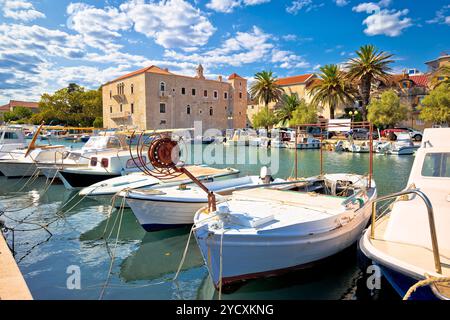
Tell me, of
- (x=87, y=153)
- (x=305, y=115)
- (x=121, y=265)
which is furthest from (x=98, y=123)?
(x=121, y=265)

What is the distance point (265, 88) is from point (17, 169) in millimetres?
49371

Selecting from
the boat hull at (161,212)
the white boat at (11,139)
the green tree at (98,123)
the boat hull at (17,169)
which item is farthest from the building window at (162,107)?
the boat hull at (161,212)

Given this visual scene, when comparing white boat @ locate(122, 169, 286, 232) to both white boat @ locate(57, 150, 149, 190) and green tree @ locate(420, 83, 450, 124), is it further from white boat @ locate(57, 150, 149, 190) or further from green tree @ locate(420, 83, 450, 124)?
green tree @ locate(420, 83, 450, 124)

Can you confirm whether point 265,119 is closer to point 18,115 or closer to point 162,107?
point 162,107

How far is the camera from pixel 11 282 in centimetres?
528

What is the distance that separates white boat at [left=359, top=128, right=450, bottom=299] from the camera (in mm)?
4785

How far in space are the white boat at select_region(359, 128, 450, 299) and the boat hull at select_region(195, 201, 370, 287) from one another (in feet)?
3.52

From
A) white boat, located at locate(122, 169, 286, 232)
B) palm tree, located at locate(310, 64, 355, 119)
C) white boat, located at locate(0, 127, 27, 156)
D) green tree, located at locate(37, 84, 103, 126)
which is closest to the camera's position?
white boat, located at locate(122, 169, 286, 232)

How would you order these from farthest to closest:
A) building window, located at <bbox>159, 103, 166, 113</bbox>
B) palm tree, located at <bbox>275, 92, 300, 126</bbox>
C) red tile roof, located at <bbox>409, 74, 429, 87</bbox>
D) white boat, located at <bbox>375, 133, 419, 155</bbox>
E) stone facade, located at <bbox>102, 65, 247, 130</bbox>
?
building window, located at <bbox>159, 103, 166, 113</bbox>, stone facade, located at <bbox>102, 65, 247, 130</bbox>, palm tree, located at <bbox>275, 92, 300, 126</bbox>, red tile roof, located at <bbox>409, 74, 429, 87</bbox>, white boat, located at <bbox>375, 133, 419, 155</bbox>

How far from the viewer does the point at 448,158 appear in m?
6.59

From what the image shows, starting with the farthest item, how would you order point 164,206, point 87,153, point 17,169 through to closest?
1. point 17,169
2. point 87,153
3. point 164,206

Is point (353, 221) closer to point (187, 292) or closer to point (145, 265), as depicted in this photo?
point (187, 292)

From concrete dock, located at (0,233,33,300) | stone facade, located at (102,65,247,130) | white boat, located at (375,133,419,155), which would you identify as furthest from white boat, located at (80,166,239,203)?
stone facade, located at (102,65,247,130)

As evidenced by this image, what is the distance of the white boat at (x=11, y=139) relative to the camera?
2239cm
